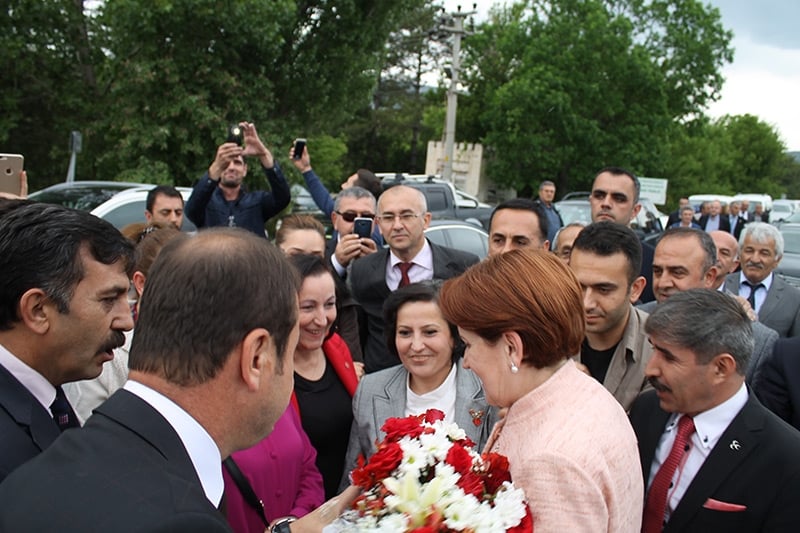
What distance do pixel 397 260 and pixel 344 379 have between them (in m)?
1.48

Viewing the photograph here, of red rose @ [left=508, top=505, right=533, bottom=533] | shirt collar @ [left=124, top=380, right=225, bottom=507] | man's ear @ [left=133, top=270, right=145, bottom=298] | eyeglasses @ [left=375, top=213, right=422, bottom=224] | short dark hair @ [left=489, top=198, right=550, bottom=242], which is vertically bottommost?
red rose @ [left=508, top=505, right=533, bottom=533]

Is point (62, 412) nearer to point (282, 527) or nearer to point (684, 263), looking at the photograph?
point (282, 527)

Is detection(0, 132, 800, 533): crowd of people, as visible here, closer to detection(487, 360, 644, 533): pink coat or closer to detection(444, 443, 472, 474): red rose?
detection(487, 360, 644, 533): pink coat

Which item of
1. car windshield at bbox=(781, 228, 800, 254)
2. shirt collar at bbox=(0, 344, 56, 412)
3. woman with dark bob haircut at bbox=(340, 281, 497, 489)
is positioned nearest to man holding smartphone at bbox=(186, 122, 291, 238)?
woman with dark bob haircut at bbox=(340, 281, 497, 489)

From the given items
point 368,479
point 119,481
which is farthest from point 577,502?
point 119,481

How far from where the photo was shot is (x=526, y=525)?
1844 millimetres

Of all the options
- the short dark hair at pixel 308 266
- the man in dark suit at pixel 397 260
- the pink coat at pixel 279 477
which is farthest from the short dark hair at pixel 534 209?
the pink coat at pixel 279 477

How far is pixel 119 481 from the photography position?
1.31 meters

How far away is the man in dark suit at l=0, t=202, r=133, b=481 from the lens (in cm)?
211

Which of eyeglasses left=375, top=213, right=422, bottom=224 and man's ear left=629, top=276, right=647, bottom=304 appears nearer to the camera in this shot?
man's ear left=629, top=276, right=647, bottom=304

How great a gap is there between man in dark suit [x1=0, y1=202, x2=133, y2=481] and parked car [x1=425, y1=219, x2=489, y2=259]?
7638mm

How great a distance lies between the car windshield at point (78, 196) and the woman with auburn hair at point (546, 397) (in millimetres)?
7513

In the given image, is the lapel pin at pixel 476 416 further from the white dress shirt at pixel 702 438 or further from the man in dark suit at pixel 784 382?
the man in dark suit at pixel 784 382

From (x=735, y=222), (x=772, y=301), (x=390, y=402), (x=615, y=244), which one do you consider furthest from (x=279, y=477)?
(x=735, y=222)
